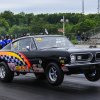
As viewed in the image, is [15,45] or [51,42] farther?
[15,45]

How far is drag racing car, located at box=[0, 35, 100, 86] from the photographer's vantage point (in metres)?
7.50

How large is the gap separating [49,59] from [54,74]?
491mm

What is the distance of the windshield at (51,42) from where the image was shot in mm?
8891

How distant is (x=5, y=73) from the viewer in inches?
380

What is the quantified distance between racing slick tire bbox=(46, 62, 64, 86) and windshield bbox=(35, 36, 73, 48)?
3.65 ft

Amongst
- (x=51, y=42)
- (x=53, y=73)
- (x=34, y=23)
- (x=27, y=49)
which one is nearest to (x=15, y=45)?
(x=27, y=49)

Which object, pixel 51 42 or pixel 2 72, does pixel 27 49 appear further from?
pixel 2 72

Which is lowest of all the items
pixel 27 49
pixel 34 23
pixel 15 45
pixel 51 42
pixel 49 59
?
pixel 49 59

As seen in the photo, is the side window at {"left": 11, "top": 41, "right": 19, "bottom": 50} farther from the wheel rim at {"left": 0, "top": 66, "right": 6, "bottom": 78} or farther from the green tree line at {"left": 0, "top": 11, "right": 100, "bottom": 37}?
the green tree line at {"left": 0, "top": 11, "right": 100, "bottom": 37}

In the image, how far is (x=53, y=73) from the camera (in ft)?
25.8

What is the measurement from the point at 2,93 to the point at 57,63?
1769 mm

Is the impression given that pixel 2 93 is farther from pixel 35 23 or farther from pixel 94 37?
pixel 35 23

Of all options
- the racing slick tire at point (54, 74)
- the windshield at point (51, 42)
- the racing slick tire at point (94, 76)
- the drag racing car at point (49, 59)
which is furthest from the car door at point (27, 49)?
the racing slick tire at point (94, 76)

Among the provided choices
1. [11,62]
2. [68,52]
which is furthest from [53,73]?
[11,62]
